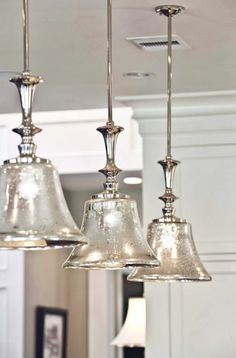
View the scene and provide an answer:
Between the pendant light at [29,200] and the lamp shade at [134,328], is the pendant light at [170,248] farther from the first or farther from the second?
the lamp shade at [134,328]

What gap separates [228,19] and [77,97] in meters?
1.40

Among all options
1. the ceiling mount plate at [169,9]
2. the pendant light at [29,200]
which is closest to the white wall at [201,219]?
the ceiling mount plate at [169,9]

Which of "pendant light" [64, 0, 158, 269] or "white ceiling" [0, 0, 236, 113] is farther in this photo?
"white ceiling" [0, 0, 236, 113]

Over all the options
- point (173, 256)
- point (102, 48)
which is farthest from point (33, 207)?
point (102, 48)

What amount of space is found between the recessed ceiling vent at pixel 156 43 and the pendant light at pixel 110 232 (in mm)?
958

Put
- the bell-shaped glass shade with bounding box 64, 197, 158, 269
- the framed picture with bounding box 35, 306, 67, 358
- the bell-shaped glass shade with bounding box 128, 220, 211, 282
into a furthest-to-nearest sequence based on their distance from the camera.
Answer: the framed picture with bounding box 35, 306, 67, 358, the bell-shaped glass shade with bounding box 128, 220, 211, 282, the bell-shaped glass shade with bounding box 64, 197, 158, 269

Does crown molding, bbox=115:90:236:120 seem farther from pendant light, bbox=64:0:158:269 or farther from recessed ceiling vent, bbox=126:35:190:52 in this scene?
pendant light, bbox=64:0:158:269

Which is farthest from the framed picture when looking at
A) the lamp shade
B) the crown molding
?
the crown molding

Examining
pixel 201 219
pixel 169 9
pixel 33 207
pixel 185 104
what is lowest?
pixel 33 207

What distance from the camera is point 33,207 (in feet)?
6.32

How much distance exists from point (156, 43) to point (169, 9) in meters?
0.48

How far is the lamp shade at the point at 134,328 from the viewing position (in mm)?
6781

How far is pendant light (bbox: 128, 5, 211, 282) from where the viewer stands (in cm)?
305

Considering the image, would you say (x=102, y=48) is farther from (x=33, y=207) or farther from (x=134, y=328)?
(x=134, y=328)
